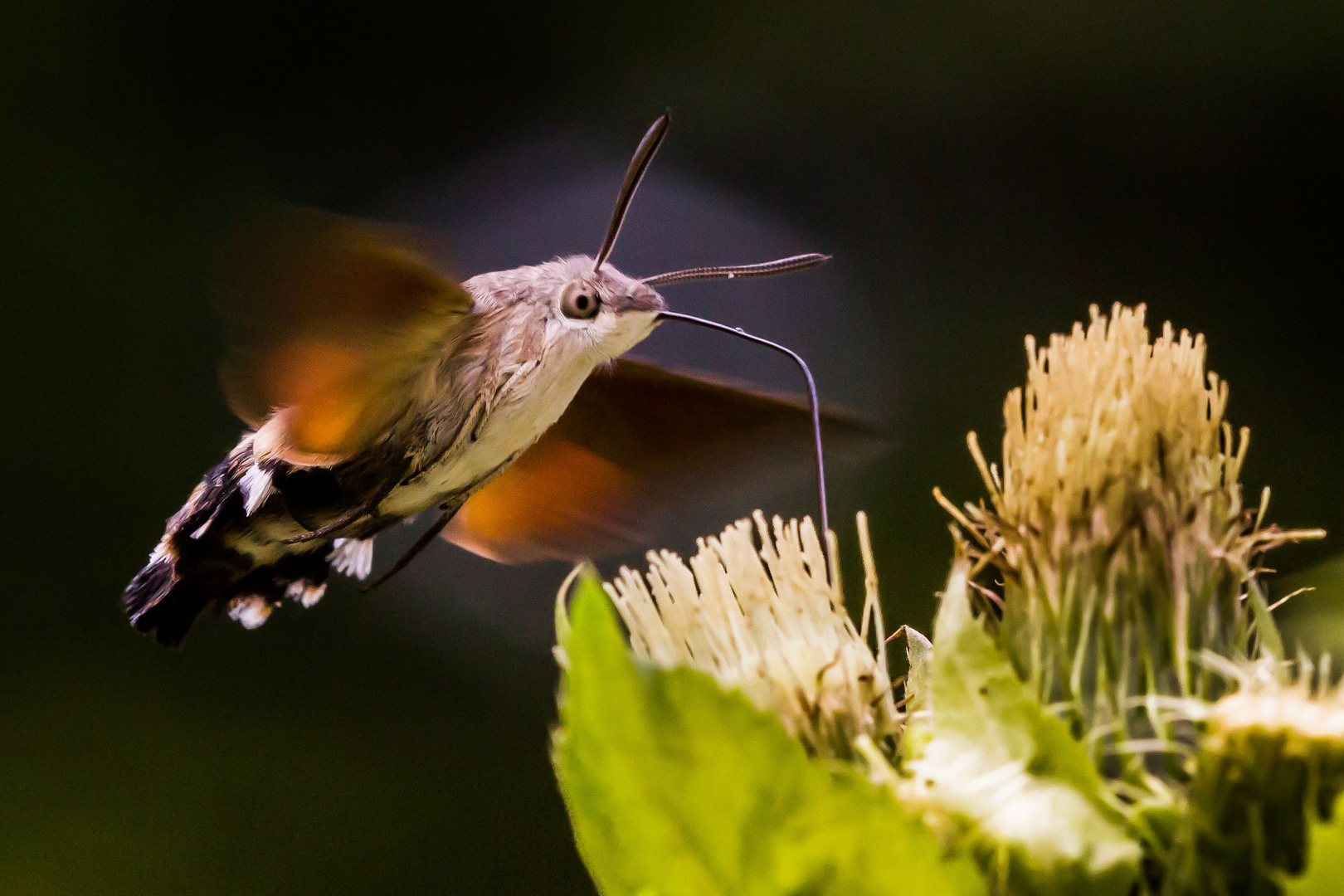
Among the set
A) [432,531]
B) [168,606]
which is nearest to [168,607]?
[168,606]

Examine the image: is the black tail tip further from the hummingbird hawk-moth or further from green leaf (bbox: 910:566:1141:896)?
green leaf (bbox: 910:566:1141:896)

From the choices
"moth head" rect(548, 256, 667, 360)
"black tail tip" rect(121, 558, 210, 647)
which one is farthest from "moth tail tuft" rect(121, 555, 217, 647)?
"moth head" rect(548, 256, 667, 360)

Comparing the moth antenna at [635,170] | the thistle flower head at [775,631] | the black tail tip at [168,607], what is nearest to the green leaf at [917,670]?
the thistle flower head at [775,631]

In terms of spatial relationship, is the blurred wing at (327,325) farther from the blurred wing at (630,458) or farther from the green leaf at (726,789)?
the green leaf at (726,789)

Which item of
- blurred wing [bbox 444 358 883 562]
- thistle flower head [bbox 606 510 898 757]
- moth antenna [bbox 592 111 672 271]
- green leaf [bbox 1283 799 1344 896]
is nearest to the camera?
green leaf [bbox 1283 799 1344 896]

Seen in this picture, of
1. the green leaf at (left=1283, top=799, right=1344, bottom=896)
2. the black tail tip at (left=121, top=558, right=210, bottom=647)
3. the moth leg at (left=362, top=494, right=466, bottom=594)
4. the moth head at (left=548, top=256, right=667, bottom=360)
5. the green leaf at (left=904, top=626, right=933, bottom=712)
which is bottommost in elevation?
the black tail tip at (left=121, top=558, right=210, bottom=647)
